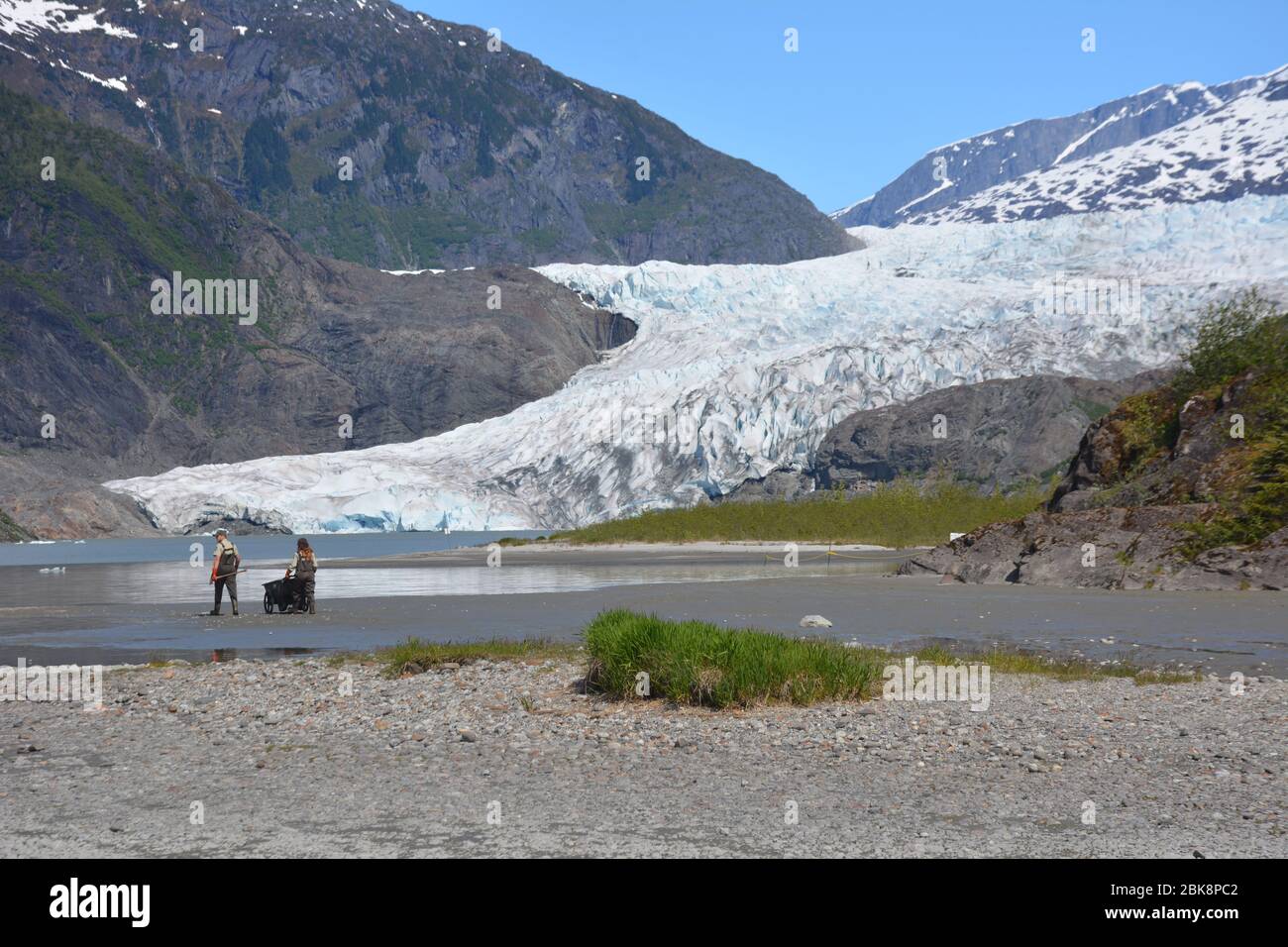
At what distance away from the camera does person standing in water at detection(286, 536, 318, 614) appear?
79.8 feet

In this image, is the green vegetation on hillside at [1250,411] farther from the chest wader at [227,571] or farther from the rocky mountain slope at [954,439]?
the rocky mountain slope at [954,439]

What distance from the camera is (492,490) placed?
326ft

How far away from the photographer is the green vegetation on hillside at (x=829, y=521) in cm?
6066

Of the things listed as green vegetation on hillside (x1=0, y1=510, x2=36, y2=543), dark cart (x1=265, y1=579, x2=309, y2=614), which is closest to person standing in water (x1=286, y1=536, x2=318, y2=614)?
dark cart (x1=265, y1=579, x2=309, y2=614)

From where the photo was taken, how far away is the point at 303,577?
24.3 metres

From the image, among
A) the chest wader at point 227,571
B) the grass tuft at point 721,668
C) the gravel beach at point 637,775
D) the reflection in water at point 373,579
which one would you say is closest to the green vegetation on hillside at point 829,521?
the reflection in water at point 373,579

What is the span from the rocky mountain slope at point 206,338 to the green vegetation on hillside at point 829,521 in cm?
9184

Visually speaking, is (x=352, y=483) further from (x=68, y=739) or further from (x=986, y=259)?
(x=68, y=739)

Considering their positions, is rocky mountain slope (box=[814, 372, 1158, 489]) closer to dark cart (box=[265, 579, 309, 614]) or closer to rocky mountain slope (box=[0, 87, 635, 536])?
rocky mountain slope (box=[0, 87, 635, 536])

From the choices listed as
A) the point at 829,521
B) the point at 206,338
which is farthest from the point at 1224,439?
the point at 206,338

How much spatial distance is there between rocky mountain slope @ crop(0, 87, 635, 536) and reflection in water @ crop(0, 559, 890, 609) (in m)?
114
